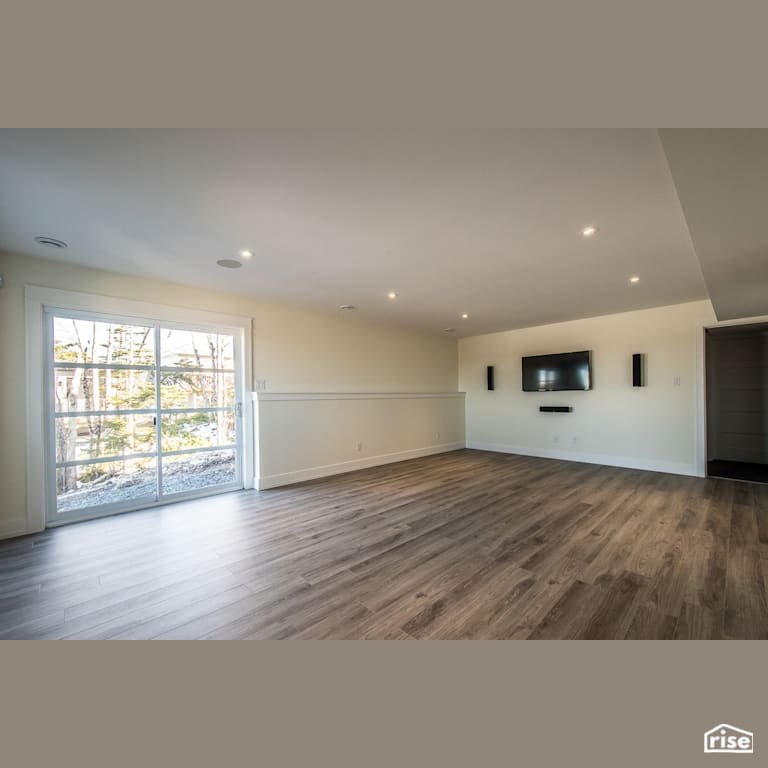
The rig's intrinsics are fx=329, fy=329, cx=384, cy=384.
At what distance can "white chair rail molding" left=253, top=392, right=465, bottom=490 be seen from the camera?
4.44 metres

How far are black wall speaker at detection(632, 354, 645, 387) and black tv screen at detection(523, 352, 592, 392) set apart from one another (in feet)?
2.05

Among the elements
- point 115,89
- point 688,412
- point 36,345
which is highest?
point 115,89

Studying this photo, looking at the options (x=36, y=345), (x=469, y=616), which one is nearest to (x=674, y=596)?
(x=469, y=616)

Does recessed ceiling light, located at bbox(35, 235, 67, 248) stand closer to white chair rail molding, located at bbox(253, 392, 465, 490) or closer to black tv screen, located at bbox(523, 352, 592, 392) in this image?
white chair rail molding, located at bbox(253, 392, 465, 490)

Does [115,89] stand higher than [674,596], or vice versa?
[115,89]

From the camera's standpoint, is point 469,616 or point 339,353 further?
point 339,353

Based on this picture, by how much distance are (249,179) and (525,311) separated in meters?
4.44

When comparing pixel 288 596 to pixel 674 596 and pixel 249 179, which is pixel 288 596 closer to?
pixel 674 596

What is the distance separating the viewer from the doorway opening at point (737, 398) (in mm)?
5523

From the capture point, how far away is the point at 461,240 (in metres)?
2.74

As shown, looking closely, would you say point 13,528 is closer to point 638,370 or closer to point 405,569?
point 405,569

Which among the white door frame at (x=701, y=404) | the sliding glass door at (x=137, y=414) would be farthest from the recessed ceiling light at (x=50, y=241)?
the white door frame at (x=701, y=404)

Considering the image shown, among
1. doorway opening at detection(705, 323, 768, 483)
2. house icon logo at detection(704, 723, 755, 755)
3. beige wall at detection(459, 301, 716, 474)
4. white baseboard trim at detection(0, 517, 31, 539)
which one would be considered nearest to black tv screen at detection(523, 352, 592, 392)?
beige wall at detection(459, 301, 716, 474)

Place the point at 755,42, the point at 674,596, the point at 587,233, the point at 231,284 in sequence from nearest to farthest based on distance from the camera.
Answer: the point at 755,42
the point at 674,596
the point at 587,233
the point at 231,284
